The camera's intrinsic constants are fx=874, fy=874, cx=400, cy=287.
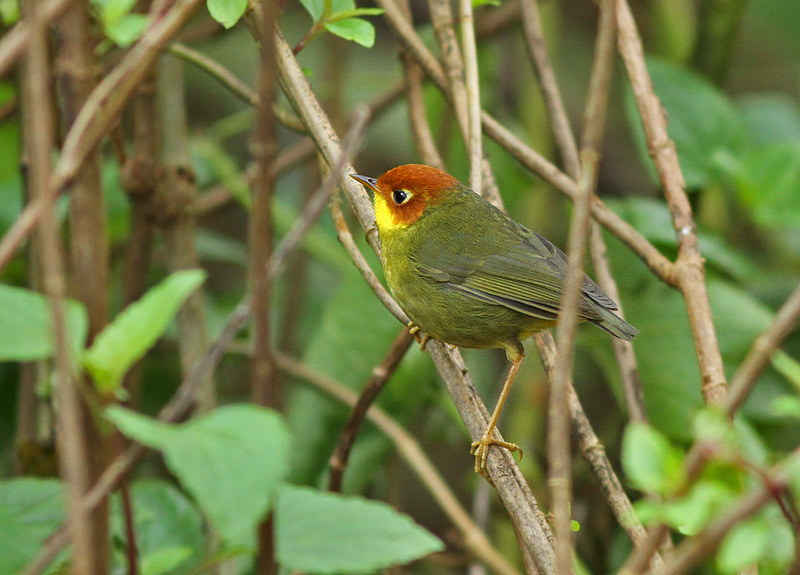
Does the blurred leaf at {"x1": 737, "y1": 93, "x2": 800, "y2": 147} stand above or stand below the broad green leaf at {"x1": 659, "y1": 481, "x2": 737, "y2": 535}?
above

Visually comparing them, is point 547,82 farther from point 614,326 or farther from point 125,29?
point 125,29

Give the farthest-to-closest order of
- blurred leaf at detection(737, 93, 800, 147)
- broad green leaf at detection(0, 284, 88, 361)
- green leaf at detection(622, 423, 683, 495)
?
1. blurred leaf at detection(737, 93, 800, 147)
2. broad green leaf at detection(0, 284, 88, 361)
3. green leaf at detection(622, 423, 683, 495)

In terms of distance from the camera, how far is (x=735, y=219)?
567 cm

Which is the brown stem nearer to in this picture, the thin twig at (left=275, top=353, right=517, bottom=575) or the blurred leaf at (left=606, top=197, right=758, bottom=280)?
the thin twig at (left=275, top=353, right=517, bottom=575)

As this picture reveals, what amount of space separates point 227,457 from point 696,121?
3.82 meters

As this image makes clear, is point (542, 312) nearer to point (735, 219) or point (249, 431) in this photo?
point (249, 431)

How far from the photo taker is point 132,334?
163cm

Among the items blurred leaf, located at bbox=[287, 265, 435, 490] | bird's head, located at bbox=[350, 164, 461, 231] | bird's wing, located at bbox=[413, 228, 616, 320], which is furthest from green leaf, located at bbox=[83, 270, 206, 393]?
blurred leaf, located at bbox=[287, 265, 435, 490]

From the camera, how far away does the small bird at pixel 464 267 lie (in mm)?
3111

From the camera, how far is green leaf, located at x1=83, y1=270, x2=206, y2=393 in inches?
63.3

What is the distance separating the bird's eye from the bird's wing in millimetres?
222

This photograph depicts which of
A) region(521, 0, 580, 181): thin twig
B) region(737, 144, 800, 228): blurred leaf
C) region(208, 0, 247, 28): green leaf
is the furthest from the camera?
region(737, 144, 800, 228): blurred leaf

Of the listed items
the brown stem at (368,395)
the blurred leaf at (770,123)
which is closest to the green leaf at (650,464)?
the brown stem at (368,395)

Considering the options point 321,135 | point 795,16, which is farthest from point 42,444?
A: point 795,16
